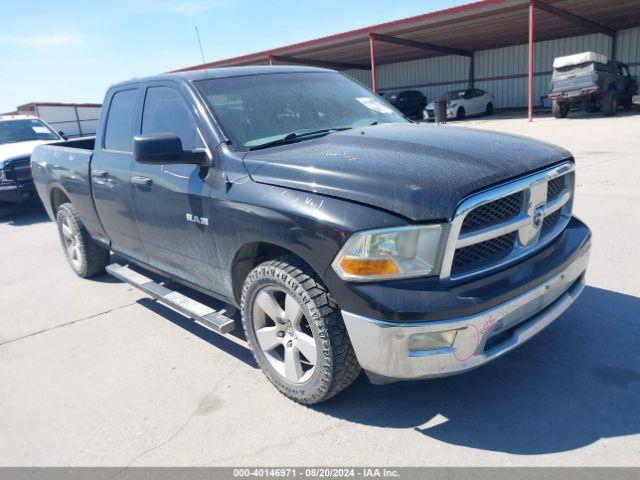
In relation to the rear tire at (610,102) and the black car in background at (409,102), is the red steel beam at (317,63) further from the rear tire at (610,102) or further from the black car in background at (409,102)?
the rear tire at (610,102)

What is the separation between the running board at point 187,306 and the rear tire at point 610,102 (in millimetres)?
20473

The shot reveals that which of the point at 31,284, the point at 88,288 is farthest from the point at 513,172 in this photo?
the point at 31,284

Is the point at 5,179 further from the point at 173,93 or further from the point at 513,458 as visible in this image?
the point at 513,458

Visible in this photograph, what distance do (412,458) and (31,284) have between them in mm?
4922

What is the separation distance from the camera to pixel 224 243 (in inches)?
125

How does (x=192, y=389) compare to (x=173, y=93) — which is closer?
(x=192, y=389)

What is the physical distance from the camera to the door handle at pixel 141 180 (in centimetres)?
375

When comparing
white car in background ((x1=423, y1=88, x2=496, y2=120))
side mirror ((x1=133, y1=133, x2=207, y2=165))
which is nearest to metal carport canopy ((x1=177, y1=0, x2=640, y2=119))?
white car in background ((x1=423, y1=88, x2=496, y2=120))

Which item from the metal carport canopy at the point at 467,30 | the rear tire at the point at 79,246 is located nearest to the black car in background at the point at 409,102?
the metal carport canopy at the point at 467,30

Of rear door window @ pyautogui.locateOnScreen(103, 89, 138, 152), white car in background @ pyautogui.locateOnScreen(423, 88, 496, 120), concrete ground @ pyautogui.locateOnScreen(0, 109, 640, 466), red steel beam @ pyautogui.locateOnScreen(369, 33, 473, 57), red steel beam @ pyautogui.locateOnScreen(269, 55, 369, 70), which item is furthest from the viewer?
red steel beam @ pyautogui.locateOnScreen(269, 55, 369, 70)

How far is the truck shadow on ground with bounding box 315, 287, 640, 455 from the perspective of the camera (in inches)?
101

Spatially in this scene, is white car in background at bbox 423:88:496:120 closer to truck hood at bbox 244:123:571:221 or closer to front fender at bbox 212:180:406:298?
truck hood at bbox 244:123:571:221

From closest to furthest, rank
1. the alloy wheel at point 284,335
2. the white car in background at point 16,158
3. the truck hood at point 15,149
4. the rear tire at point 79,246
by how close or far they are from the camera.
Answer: the alloy wheel at point 284,335 → the rear tire at point 79,246 → the white car in background at point 16,158 → the truck hood at point 15,149

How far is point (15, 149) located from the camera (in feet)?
32.5
